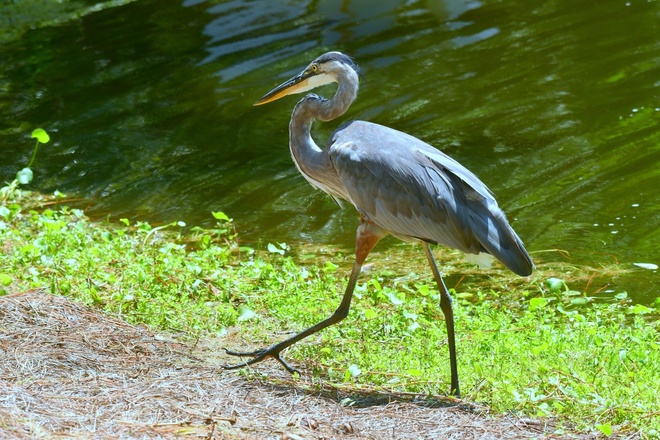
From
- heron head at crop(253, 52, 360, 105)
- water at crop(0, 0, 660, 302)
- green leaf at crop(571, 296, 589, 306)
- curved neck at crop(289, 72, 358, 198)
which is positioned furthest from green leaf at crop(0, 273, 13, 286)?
green leaf at crop(571, 296, 589, 306)

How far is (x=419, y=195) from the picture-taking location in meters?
5.12

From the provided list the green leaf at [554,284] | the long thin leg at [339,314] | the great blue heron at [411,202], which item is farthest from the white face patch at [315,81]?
the green leaf at [554,284]

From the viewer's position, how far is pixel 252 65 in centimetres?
1197

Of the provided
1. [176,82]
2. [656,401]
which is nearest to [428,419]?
[656,401]

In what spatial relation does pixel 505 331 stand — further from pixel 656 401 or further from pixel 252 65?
pixel 252 65

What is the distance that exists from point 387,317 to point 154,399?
1949 millimetres

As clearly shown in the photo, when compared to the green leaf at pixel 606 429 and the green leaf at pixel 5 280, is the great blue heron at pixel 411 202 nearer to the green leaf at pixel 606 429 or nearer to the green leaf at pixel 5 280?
the green leaf at pixel 606 429

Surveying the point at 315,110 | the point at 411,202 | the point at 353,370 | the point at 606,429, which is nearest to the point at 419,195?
the point at 411,202

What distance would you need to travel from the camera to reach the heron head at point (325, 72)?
220 inches

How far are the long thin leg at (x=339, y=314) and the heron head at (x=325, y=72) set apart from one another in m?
0.92

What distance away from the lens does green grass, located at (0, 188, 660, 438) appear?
184 inches

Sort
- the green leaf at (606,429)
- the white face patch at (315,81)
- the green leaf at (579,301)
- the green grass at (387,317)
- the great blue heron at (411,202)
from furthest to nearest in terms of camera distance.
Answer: the green leaf at (579,301), the white face patch at (315,81), the great blue heron at (411,202), the green grass at (387,317), the green leaf at (606,429)

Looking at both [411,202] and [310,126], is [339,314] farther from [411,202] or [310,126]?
[310,126]

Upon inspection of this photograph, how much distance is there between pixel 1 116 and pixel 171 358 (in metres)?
6.81
